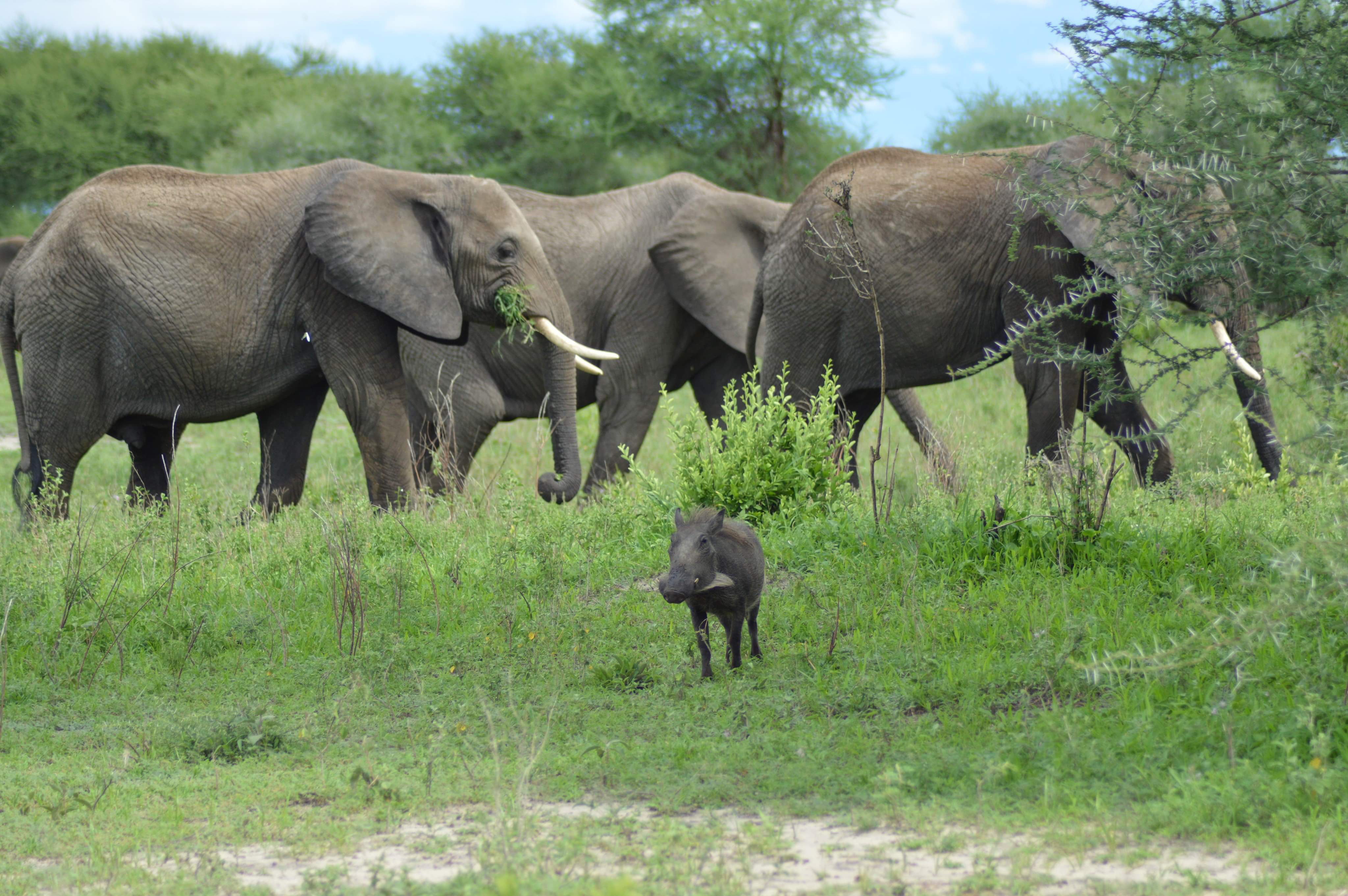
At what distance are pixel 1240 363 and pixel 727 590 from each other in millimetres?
2279

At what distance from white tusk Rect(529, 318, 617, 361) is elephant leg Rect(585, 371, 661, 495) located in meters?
1.39

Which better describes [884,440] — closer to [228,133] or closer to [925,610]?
[925,610]

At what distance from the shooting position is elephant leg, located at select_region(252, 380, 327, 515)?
389 inches

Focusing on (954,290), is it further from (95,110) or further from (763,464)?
(95,110)

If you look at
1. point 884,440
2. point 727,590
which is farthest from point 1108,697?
point 884,440

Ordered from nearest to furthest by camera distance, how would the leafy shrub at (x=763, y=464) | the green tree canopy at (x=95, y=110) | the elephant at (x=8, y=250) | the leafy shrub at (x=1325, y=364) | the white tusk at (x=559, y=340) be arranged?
the leafy shrub at (x=1325, y=364), the leafy shrub at (x=763, y=464), the white tusk at (x=559, y=340), the elephant at (x=8, y=250), the green tree canopy at (x=95, y=110)

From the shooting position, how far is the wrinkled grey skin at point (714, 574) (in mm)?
5039

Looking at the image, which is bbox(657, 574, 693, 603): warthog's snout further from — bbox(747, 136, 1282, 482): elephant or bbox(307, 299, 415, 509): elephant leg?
bbox(307, 299, 415, 509): elephant leg

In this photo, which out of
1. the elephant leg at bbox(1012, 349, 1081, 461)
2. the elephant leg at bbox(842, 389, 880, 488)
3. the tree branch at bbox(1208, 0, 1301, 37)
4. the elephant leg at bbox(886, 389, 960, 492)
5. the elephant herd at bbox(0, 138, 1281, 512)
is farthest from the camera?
the elephant leg at bbox(842, 389, 880, 488)

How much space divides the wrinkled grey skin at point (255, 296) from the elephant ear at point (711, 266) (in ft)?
5.52

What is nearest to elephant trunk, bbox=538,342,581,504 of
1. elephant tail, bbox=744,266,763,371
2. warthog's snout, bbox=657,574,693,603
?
elephant tail, bbox=744,266,763,371

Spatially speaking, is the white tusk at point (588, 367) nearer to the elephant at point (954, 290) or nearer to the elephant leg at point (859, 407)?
the elephant at point (954, 290)

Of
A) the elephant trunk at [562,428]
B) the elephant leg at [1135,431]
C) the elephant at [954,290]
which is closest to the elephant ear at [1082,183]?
the elephant at [954,290]

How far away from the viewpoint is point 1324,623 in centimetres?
527
